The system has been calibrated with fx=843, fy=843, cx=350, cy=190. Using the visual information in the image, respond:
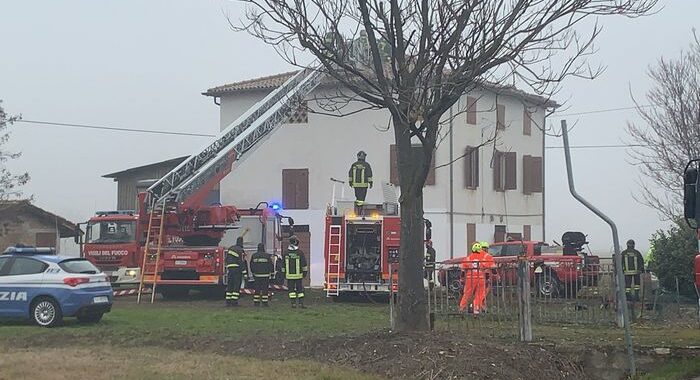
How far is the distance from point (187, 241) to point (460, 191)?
12862 millimetres

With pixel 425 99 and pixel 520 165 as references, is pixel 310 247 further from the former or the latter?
A: pixel 425 99

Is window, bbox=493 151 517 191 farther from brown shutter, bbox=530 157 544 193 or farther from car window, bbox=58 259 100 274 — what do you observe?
car window, bbox=58 259 100 274

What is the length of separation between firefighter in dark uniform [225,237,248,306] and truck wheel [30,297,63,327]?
15.6ft

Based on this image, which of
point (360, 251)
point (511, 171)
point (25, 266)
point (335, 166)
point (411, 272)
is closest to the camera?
point (411, 272)

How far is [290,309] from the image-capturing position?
61.0ft

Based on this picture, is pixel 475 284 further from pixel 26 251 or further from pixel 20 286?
pixel 26 251

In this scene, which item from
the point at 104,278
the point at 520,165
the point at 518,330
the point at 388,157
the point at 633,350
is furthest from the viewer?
the point at 520,165

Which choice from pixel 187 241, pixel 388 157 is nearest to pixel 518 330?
pixel 187 241

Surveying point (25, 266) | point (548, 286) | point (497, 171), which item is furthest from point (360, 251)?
point (497, 171)

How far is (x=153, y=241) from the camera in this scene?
21.6 metres

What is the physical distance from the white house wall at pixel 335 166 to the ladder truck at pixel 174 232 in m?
7.21

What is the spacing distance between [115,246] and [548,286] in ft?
40.5

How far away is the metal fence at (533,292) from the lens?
43.2ft

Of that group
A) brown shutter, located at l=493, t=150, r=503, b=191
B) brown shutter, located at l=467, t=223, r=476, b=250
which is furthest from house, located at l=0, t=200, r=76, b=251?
brown shutter, located at l=493, t=150, r=503, b=191
